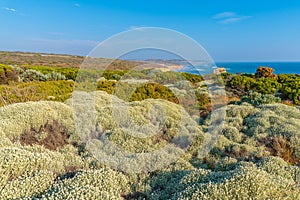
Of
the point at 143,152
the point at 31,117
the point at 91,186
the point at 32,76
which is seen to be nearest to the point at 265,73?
the point at 143,152

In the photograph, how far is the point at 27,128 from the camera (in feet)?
21.1

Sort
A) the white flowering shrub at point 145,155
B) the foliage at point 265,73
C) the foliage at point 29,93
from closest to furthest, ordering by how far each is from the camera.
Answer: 1. the white flowering shrub at point 145,155
2. the foliage at point 29,93
3. the foliage at point 265,73

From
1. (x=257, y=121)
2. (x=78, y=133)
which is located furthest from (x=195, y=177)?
(x=257, y=121)

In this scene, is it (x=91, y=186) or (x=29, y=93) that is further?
(x=29, y=93)

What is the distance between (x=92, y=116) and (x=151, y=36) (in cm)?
326

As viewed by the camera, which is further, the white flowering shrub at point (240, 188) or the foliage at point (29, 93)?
the foliage at point (29, 93)

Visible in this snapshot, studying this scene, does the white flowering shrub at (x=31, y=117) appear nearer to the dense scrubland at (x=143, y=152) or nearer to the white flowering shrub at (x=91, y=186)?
the dense scrubland at (x=143, y=152)

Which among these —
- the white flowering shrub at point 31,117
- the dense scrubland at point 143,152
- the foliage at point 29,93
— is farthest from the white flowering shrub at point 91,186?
the foliage at point 29,93

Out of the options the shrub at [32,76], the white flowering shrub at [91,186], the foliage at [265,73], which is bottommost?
the white flowering shrub at [91,186]

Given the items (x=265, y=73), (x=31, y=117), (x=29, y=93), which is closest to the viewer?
(x=31, y=117)

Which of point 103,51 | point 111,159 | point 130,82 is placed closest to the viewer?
point 111,159

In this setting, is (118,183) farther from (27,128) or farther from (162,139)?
(27,128)

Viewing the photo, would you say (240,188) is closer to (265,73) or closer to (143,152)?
(143,152)

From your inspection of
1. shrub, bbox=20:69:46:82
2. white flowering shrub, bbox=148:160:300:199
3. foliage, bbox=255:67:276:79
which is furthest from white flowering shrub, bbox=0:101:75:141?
foliage, bbox=255:67:276:79
